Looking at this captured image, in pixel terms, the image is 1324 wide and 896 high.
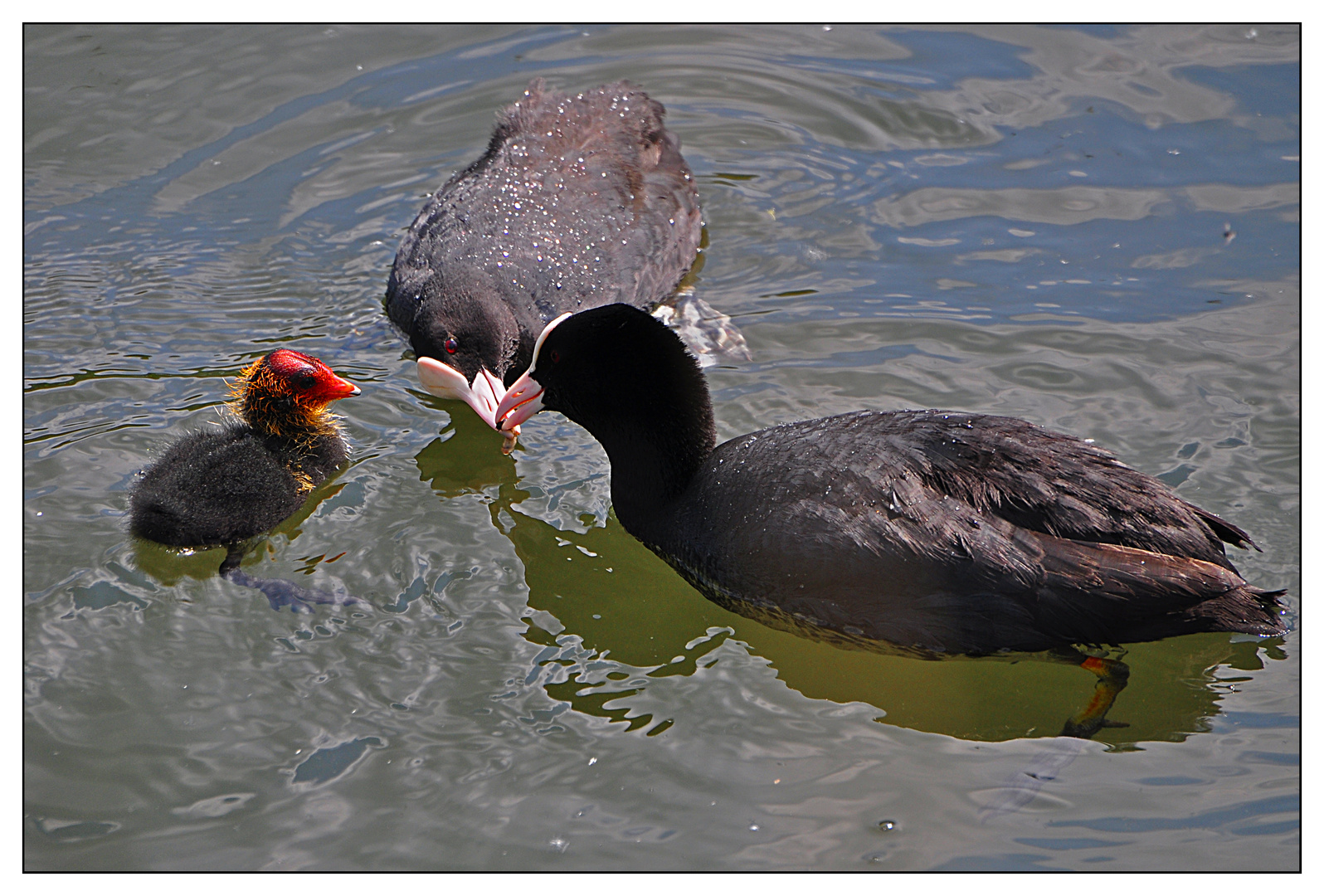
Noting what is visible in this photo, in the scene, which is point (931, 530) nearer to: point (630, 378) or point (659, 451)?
point (659, 451)

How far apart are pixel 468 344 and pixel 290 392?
781mm

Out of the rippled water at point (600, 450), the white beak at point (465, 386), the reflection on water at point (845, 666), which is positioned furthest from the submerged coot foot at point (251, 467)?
the reflection on water at point (845, 666)

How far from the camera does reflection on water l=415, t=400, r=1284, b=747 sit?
390 cm

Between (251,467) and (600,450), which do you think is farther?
(600,450)

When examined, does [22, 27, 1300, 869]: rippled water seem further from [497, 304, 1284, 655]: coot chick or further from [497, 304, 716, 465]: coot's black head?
[497, 304, 716, 465]: coot's black head

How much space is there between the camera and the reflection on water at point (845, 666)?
390 cm

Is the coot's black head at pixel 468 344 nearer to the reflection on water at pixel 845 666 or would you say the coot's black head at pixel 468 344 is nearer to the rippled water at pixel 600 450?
the rippled water at pixel 600 450

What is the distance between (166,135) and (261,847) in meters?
5.33

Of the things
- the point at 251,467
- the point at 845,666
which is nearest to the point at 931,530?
the point at 845,666

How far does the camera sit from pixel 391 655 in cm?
409

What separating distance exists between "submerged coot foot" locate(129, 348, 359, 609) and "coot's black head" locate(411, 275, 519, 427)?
0.46m

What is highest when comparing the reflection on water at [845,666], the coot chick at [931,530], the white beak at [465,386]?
the white beak at [465,386]

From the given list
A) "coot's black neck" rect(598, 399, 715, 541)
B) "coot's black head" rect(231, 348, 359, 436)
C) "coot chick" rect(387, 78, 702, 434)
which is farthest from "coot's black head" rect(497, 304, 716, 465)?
"coot's black head" rect(231, 348, 359, 436)

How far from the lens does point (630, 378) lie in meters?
4.34
